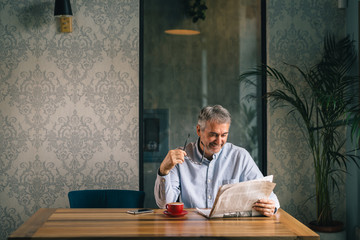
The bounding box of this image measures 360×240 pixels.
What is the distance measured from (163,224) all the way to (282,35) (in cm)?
227

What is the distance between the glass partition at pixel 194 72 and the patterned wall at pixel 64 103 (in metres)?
0.15

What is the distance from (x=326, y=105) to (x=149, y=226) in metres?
1.82

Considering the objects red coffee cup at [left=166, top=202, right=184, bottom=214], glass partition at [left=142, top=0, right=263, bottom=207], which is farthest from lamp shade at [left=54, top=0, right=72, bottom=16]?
red coffee cup at [left=166, top=202, right=184, bottom=214]

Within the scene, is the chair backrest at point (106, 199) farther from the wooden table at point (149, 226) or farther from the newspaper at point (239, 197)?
the newspaper at point (239, 197)

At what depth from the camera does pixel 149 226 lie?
6.45 feet

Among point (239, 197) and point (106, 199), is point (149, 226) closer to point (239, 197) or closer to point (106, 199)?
point (239, 197)

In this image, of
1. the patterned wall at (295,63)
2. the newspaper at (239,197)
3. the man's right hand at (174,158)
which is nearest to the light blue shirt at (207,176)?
the man's right hand at (174,158)

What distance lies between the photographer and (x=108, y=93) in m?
3.43

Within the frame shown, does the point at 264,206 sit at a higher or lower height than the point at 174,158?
lower

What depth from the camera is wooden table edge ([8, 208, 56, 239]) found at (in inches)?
71.6

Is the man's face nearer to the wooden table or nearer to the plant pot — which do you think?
the wooden table

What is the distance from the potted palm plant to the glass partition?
0.65 feet

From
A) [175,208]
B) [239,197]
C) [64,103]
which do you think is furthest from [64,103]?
[239,197]

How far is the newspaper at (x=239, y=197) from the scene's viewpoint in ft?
6.74
